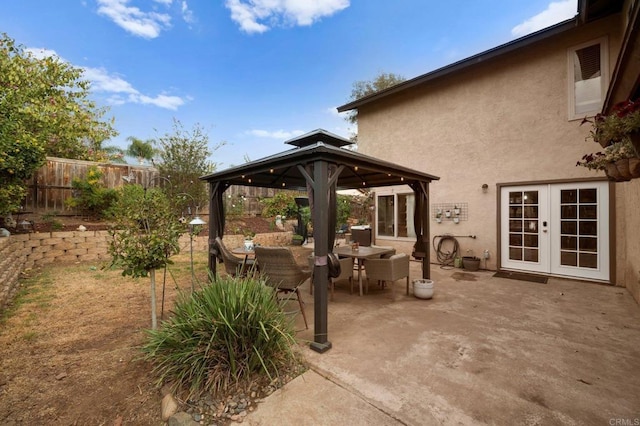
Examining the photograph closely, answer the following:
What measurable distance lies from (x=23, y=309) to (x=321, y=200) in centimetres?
478

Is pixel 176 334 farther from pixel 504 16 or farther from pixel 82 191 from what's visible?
pixel 504 16

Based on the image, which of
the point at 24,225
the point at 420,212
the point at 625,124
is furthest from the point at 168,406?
the point at 24,225

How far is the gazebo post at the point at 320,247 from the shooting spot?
9.64ft

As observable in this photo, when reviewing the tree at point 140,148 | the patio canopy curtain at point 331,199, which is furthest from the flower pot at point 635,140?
the tree at point 140,148

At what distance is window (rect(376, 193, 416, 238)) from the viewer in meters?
8.20

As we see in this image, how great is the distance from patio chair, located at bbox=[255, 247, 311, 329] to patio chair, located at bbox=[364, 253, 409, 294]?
1363mm

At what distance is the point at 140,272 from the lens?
3.03 m

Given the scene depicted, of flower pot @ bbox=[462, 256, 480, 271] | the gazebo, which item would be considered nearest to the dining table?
the gazebo

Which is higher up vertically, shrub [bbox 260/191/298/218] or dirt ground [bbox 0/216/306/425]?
shrub [bbox 260/191/298/218]

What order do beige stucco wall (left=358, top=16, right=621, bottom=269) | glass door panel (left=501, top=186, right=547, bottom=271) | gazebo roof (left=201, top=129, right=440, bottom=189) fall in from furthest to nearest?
glass door panel (left=501, top=186, right=547, bottom=271) < beige stucco wall (left=358, top=16, right=621, bottom=269) < gazebo roof (left=201, top=129, right=440, bottom=189)

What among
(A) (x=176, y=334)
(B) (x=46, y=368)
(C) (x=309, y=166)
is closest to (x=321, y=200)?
(C) (x=309, y=166)

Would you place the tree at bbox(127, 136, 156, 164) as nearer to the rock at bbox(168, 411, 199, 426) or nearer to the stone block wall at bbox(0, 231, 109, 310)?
the stone block wall at bbox(0, 231, 109, 310)

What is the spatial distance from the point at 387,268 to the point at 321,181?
2.18 m

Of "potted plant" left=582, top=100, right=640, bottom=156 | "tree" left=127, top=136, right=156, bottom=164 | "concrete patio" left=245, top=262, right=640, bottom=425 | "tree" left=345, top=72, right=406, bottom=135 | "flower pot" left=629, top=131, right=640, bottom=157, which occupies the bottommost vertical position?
"concrete patio" left=245, top=262, right=640, bottom=425
